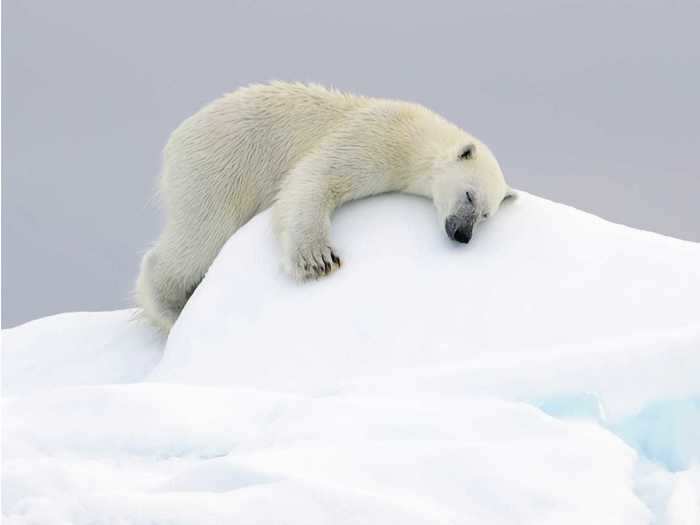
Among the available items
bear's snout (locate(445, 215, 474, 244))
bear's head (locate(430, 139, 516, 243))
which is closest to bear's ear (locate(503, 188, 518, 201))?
bear's head (locate(430, 139, 516, 243))

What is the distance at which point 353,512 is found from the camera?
2332mm

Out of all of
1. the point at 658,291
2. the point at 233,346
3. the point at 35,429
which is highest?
the point at 658,291

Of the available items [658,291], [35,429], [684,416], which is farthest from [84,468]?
[658,291]

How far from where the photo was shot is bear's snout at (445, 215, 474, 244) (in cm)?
479

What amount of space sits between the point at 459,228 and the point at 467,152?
2.01ft

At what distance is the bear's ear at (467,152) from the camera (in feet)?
17.2

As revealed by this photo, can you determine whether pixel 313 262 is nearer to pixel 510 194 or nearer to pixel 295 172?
pixel 295 172

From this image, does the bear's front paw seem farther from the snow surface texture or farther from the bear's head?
the bear's head

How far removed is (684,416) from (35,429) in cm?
191

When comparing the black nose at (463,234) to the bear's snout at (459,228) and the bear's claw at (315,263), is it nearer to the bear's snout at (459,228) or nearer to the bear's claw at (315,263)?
the bear's snout at (459,228)

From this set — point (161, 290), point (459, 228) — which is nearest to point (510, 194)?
point (459, 228)

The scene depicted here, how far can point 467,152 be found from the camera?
207 inches

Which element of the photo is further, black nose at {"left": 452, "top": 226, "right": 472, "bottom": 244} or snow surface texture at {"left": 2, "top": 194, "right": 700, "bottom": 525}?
black nose at {"left": 452, "top": 226, "right": 472, "bottom": 244}

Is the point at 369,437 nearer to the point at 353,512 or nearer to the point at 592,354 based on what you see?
the point at 353,512
